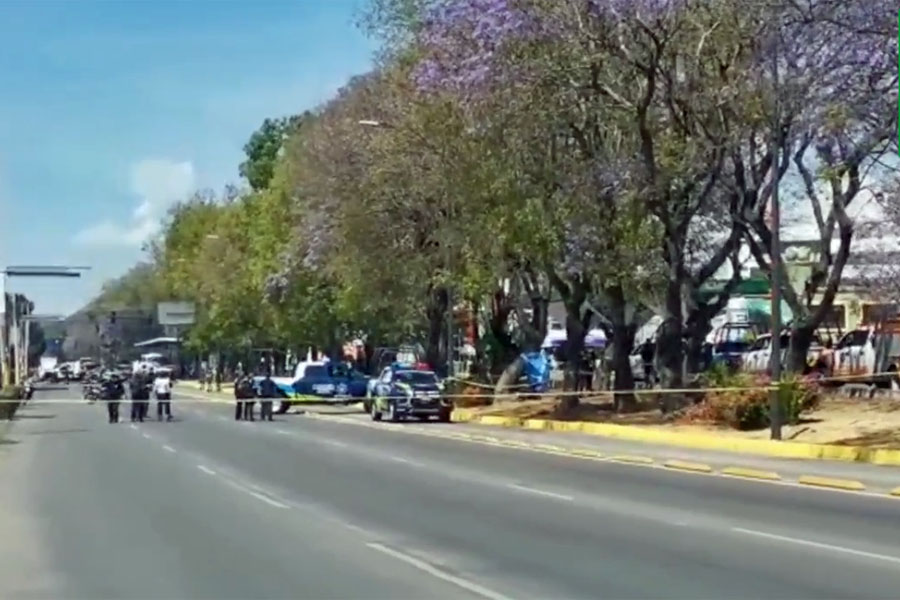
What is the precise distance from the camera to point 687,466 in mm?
29078

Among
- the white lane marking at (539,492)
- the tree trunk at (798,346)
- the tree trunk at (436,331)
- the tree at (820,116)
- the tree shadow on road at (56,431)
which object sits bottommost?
the white lane marking at (539,492)

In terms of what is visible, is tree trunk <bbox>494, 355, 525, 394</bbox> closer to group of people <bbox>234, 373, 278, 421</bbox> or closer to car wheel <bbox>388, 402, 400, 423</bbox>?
car wheel <bbox>388, 402, 400, 423</bbox>

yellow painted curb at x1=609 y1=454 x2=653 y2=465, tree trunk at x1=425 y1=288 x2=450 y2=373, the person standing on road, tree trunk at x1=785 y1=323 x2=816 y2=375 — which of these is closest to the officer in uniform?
the person standing on road

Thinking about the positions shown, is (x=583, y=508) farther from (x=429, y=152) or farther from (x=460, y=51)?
(x=429, y=152)

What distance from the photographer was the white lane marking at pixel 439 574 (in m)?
13.0

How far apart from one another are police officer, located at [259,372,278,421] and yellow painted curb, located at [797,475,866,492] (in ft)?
102

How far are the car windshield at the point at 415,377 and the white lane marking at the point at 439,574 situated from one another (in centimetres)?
3471

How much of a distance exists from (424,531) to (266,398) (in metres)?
38.0

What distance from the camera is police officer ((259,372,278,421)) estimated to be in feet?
181

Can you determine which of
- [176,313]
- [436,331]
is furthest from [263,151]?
[436,331]

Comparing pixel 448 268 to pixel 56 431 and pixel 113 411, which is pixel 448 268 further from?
pixel 56 431

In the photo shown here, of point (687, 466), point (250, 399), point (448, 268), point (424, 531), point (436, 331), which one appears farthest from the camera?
point (436, 331)

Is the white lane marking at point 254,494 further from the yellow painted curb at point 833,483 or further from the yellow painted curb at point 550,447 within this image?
the yellow painted curb at point 550,447

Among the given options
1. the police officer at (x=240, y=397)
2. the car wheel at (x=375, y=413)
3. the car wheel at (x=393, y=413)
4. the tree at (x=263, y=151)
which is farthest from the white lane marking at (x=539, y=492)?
the tree at (x=263, y=151)
